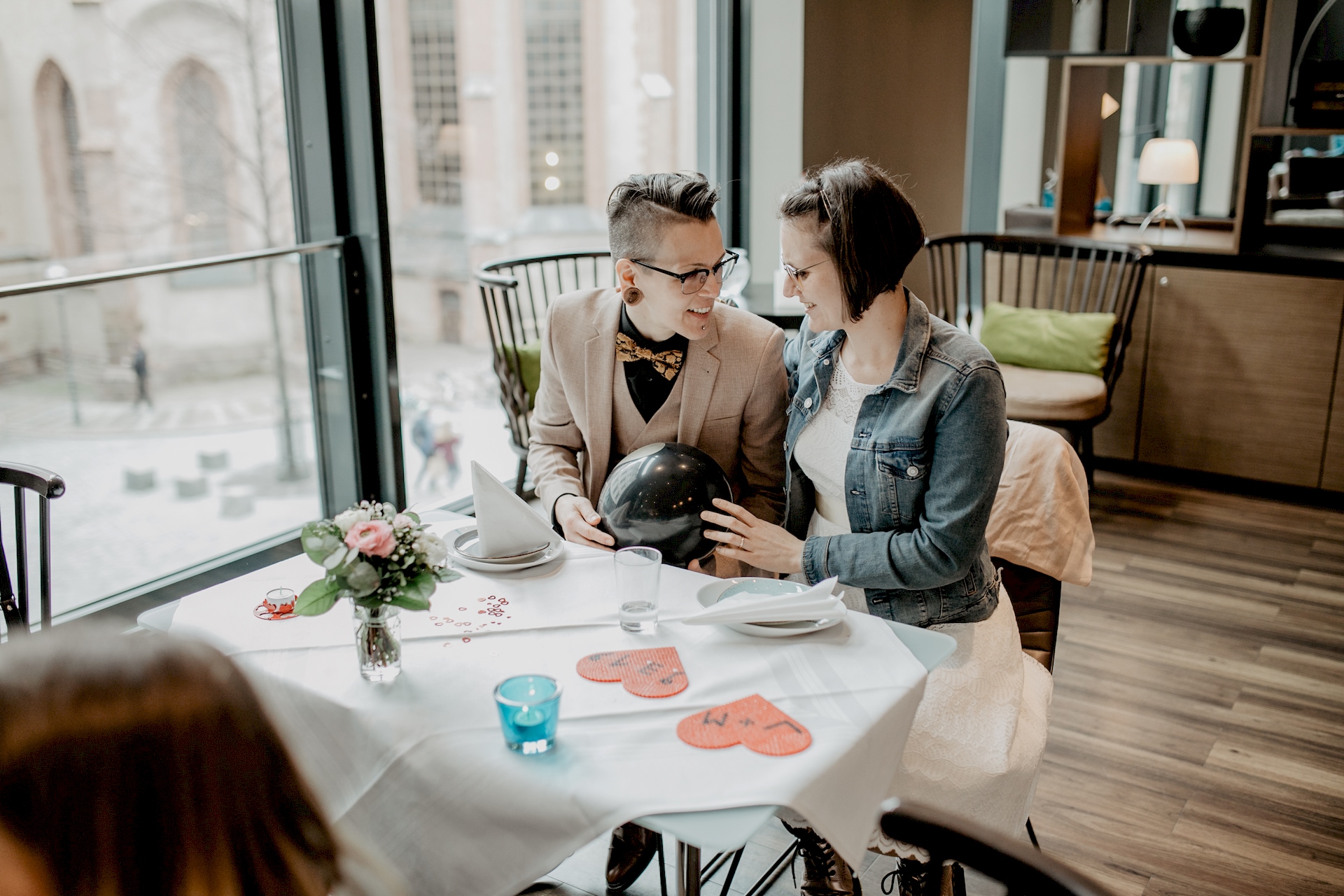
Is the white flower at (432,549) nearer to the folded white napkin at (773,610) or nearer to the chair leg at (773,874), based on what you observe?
the folded white napkin at (773,610)

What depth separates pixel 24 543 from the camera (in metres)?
1.91

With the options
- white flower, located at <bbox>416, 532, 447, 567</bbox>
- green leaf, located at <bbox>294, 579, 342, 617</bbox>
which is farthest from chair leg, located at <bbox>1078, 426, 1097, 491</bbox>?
green leaf, located at <bbox>294, 579, 342, 617</bbox>

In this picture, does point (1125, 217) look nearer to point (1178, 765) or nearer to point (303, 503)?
point (1178, 765)

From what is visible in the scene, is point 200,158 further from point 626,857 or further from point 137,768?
point 137,768

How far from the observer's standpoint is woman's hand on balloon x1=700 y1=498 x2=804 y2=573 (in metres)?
1.74

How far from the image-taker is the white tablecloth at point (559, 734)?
1182 millimetres

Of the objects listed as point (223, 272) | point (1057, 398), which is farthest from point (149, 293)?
point (1057, 398)

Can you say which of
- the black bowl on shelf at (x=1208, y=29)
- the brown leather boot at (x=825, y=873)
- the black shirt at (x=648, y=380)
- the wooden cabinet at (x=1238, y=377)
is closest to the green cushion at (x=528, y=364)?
the black shirt at (x=648, y=380)

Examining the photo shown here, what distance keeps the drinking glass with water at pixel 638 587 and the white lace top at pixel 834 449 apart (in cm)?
42

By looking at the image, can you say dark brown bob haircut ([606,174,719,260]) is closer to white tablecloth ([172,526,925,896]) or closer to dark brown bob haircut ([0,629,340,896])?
white tablecloth ([172,526,925,896])

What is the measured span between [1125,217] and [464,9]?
2919 mm

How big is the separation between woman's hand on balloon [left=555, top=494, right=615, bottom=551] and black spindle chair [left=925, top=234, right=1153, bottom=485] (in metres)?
2.17

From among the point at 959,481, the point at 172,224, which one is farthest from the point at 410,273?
the point at 959,481

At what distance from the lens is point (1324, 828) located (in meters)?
2.23
